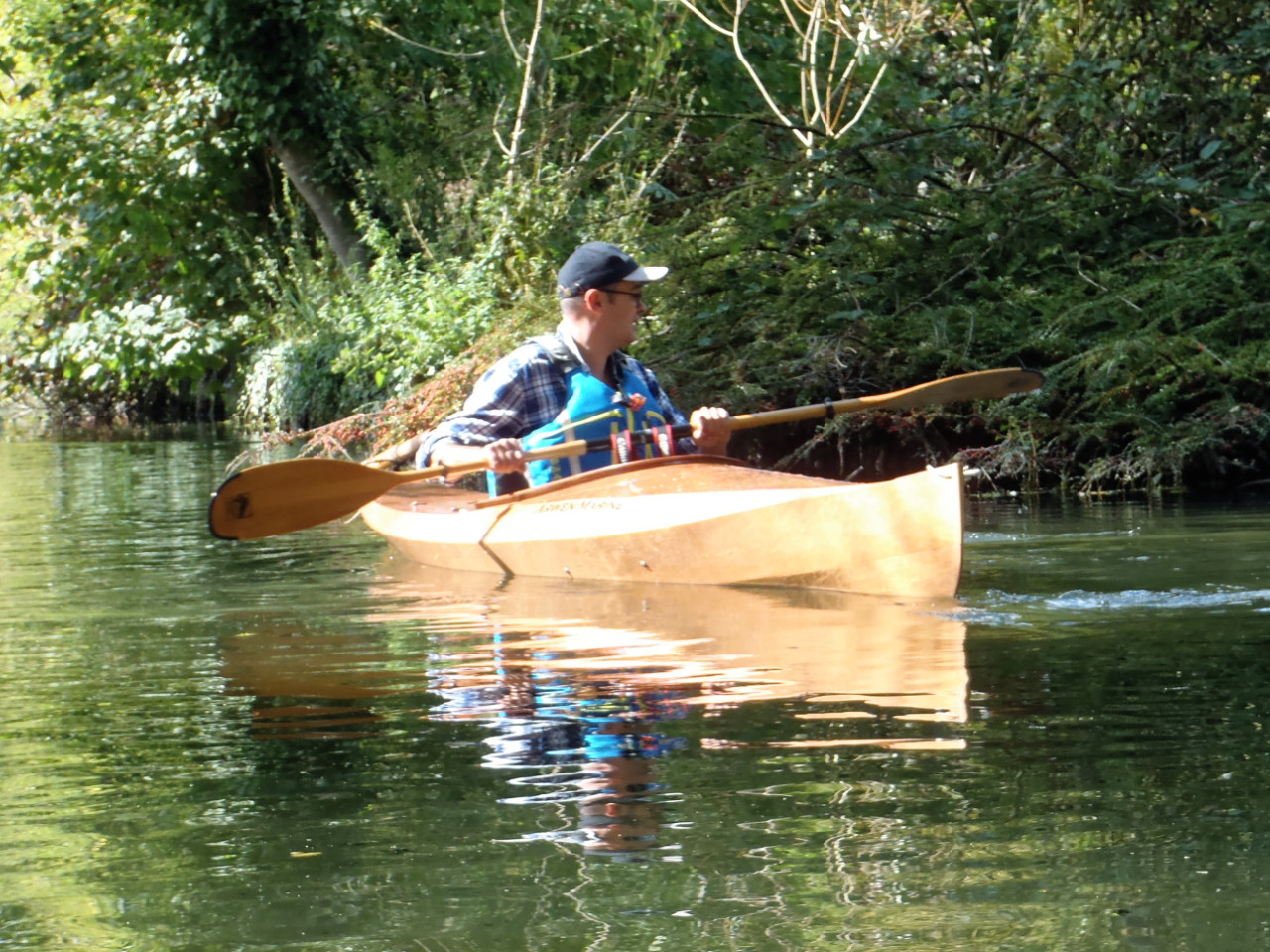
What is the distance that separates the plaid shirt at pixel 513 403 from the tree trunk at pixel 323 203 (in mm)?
9526

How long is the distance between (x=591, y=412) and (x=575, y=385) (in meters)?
0.11

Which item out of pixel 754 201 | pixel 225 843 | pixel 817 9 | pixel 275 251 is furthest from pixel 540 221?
pixel 225 843

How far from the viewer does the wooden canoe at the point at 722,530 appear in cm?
541

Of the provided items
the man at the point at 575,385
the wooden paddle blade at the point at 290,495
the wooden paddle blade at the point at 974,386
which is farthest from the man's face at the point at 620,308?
the wooden paddle blade at the point at 974,386

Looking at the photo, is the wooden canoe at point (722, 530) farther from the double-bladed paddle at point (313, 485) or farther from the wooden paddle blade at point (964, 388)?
the wooden paddle blade at point (964, 388)

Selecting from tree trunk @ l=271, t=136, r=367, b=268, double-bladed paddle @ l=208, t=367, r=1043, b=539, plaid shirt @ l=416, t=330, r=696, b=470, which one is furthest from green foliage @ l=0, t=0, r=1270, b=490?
plaid shirt @ l=416, t=330, r=696, b=470

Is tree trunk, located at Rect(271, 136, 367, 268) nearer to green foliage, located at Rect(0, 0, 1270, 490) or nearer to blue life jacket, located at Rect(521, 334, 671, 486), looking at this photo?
green foliage, located at Rect(0, 0, 1270, 490)

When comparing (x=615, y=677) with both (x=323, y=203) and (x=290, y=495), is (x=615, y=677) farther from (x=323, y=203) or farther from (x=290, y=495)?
(x=323, y=203)

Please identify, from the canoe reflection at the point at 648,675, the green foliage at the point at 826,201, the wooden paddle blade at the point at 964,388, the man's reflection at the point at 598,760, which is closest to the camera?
the man's reflection at the point at 598,760

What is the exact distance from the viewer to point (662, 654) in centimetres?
468

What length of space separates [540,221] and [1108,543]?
534cm

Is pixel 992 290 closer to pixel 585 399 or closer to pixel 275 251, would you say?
pixel 585 399

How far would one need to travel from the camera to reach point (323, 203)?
52.6ft

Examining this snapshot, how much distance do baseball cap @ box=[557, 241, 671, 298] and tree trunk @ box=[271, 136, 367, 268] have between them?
9.58 m
